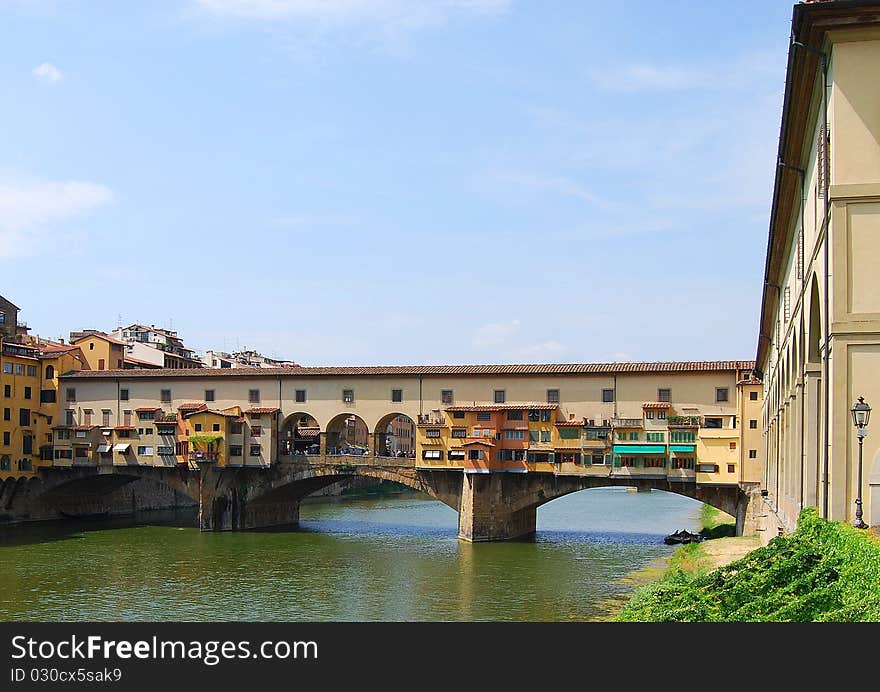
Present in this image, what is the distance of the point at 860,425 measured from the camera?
14.1 meters

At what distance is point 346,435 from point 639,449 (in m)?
43.8

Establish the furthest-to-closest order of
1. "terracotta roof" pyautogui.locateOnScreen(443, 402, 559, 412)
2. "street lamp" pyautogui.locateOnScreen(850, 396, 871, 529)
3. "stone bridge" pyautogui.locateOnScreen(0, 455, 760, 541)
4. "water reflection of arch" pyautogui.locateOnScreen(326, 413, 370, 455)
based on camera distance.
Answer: "water reflection of arch" pyautogui.locateOnScreen(326, 413, 370, 455), "terracotta roof" pyautogui.locateOnScreen(443, 402, 559, 412), "stone bridge" pyautogui.locateOnScreen(0, 455, 760, 541), "street lamp" pyautogui.locateOnScreen(850, 396, 871, 529)

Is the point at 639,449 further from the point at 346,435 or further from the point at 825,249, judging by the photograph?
the point at 346,435

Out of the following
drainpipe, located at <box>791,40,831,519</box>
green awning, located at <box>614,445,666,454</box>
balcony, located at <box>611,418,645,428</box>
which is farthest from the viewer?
balcony, located at <box>611,418,645,428</box>

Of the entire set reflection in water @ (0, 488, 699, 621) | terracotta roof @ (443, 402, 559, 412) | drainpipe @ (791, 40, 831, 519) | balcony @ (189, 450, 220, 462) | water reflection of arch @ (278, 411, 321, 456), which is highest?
drainpipe @ (791, 40, 831, 519)

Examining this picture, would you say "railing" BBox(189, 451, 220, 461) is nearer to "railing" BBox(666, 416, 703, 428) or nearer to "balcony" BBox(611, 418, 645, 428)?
"balcony" BBox(611, 418, 645, 428)

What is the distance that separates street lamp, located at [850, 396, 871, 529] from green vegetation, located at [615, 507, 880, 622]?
0.24m

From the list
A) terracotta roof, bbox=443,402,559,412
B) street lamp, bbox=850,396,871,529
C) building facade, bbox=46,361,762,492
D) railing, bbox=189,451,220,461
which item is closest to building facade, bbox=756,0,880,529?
street lamp, bbox=850,396,871,529

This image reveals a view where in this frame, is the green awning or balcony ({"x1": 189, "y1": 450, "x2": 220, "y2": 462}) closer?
the green awning

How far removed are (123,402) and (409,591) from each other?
28.1m

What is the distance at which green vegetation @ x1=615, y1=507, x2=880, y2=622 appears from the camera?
11961mm

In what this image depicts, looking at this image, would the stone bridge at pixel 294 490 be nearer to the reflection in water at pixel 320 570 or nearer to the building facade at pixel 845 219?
the reflection in water at pixel 320 570

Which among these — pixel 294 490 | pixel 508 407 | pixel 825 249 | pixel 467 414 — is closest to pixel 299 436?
pixel 294 490

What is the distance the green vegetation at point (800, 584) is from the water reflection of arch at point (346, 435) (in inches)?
1356
